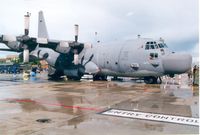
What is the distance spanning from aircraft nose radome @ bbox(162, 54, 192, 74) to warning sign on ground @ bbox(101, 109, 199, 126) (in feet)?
34.1

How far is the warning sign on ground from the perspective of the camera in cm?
706

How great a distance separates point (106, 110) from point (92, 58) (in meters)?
16.0

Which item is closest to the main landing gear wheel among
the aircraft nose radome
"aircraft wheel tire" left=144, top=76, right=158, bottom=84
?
"aircraft wheel tire" left=144, top=76, right=158, bottom=84

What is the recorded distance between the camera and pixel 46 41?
24078 millimetres

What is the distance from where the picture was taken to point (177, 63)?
57.8 feet

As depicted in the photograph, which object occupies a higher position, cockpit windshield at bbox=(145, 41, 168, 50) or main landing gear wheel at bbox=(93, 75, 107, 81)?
cockpit windshield at bbox=(145, 41, 168, 50)

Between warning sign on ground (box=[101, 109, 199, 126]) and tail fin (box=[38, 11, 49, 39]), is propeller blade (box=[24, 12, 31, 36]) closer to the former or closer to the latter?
tail fin (box=[38, 11, 49, 39])

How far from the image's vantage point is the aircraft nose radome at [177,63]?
1752 centimetres

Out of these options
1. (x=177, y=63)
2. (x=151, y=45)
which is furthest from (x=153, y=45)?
(x=177, y=63)

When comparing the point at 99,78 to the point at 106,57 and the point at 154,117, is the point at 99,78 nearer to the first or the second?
the point at 106,57

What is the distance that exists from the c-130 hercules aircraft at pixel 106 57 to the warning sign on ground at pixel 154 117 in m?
10.5

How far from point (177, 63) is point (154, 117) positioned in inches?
430

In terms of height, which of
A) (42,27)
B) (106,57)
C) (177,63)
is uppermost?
(42,27)

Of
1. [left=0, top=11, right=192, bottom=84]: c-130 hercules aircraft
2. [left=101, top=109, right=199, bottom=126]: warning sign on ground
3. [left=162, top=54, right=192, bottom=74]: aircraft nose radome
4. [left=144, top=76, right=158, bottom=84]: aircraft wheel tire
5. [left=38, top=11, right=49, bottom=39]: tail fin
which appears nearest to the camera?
[left=101, top=109, right=199, bottom=126]: warning sign on ground
